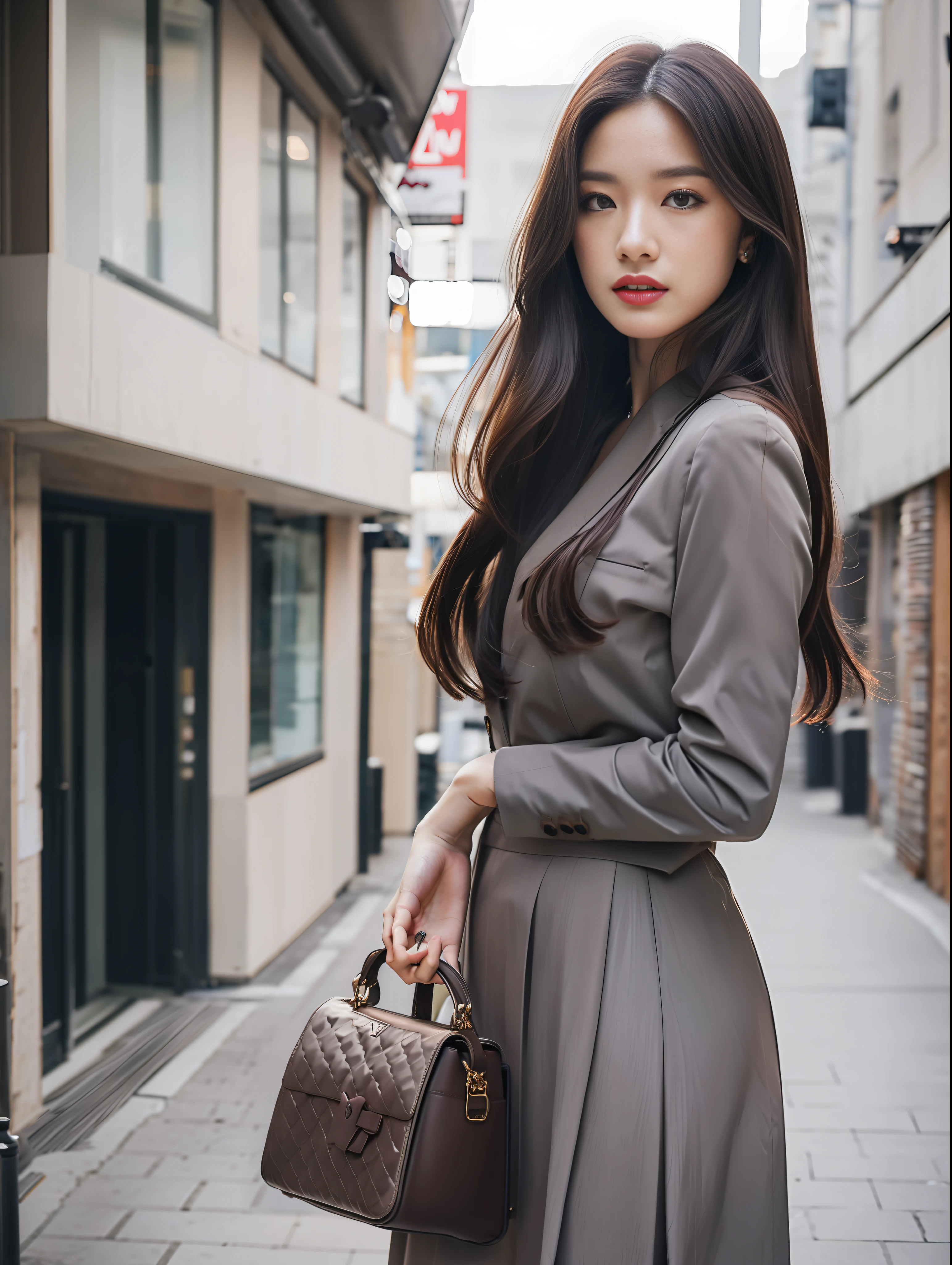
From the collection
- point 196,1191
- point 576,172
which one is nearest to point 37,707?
point 196,1191

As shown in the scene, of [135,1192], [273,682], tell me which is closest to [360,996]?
[135,1192]

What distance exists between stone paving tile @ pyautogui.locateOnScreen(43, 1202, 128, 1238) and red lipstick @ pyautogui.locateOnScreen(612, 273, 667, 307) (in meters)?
3.30

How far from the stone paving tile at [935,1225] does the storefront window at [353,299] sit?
5.68 metres

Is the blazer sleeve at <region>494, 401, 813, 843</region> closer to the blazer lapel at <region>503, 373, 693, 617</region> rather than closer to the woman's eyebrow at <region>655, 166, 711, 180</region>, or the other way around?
the blazer lapel at <region>503, 373, 693, 617</region>

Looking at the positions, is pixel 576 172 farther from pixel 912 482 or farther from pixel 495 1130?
pixel 912 482

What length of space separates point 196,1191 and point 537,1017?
2.90 metres

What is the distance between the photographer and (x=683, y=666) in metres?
1.27

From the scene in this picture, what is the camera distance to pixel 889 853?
10008mm

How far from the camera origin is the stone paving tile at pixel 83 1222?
11.5 feet

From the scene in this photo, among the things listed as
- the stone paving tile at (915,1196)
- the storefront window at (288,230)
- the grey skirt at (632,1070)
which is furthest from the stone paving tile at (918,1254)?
the storefront window at (288,230)

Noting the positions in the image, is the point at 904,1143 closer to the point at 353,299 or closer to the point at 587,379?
the point at 587,379

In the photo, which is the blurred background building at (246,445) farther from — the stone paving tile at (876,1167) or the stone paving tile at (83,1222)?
the stone paving tile at (876,1167)

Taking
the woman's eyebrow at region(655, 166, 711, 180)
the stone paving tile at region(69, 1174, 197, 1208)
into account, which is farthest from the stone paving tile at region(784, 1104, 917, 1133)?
the woman's eyebrow at region(655, 166, 711, 180)

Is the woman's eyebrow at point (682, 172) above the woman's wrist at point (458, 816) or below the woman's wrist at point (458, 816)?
above
